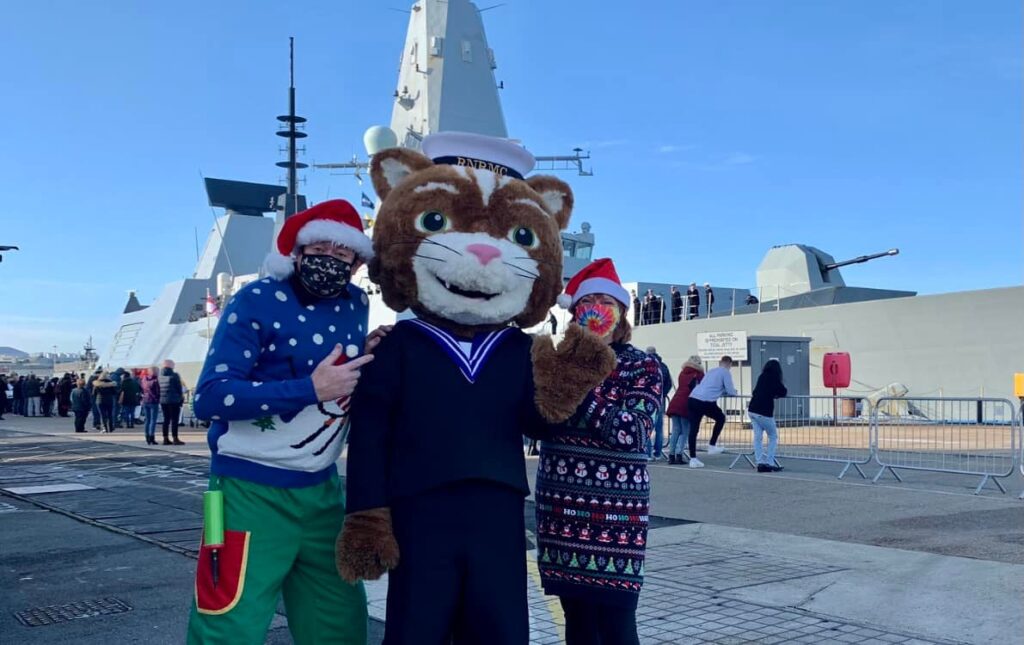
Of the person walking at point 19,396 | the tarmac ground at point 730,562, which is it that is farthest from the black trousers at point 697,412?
the person walking at point 19,396

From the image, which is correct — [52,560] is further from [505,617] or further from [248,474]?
[505,617]

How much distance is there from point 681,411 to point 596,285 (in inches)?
357

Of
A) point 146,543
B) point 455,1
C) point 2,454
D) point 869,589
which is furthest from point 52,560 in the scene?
point 455,1

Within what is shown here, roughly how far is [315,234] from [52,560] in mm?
4539

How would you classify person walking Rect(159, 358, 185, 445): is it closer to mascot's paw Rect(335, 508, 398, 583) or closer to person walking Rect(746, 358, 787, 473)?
person walking Rect(746, 358, 787, 473)

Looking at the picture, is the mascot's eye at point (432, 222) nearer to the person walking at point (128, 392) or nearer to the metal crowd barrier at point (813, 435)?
the metal crowd barrier at point (813, 435)

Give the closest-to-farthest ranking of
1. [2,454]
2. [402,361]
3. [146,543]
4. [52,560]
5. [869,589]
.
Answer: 1. [402,361]
2. [869,589]
3. [52,560]
4. [146,543]
5. [2,454]

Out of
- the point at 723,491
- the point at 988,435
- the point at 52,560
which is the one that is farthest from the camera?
the point at 988,435

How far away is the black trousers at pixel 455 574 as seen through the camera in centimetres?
250

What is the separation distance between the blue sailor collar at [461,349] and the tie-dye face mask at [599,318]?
45cm

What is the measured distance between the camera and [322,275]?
2.83m

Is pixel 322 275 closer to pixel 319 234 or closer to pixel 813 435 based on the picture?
pixel 319 234

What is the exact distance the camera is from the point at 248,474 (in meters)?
2.70

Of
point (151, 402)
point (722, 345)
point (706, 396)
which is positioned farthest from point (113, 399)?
point (706, 396)
